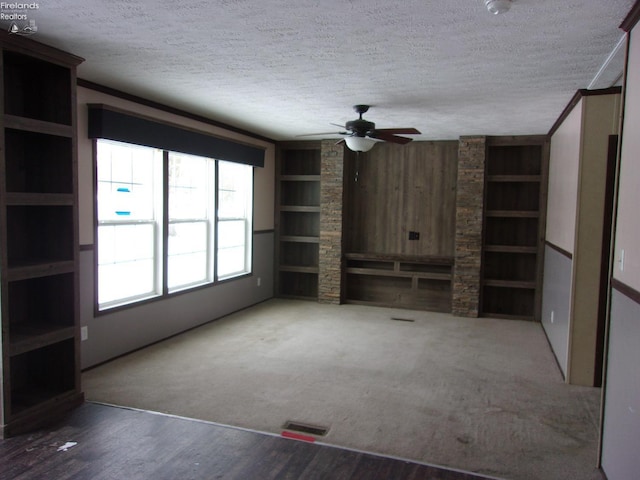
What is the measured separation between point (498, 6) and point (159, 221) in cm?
384

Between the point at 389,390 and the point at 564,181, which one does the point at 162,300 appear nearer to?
the point at 389,390

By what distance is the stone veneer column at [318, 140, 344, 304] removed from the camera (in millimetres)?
7230

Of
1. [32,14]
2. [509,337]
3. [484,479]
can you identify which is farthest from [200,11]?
[509,337]

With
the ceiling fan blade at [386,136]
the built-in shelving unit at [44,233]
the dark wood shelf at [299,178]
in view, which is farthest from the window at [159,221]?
the ceiling fan blade at [386,136]

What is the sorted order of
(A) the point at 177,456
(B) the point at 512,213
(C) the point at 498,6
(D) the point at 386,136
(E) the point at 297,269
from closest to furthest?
1. (C) the point at 498,6
2. (A) the point at 177,456
3. (D) the point at 386,136
4. (B) the point at 512,213
5. (E) the point at 297,269

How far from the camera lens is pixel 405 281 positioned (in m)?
7.31

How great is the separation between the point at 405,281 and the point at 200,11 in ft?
17.7

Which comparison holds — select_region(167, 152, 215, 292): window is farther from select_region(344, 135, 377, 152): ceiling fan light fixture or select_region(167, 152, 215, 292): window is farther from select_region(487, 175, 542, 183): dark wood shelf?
select_region(487, 175, 542, 183): dark wood shelf

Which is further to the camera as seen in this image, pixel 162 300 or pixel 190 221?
pixel 190 221

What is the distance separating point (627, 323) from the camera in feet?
7.80

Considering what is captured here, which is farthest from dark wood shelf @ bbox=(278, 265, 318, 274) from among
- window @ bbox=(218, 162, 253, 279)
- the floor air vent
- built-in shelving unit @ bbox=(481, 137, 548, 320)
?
the floor air vent

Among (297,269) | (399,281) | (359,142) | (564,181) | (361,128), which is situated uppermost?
(361,128)

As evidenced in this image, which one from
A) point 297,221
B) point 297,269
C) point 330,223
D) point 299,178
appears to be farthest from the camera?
point 297,221

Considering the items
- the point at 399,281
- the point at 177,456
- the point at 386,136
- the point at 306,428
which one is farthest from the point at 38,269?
the point at 399,281
